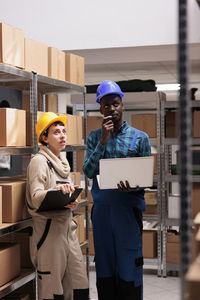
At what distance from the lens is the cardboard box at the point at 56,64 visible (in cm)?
419

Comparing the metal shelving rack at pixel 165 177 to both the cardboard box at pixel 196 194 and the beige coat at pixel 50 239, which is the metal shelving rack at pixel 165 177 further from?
the beige coat at pixel 50 239

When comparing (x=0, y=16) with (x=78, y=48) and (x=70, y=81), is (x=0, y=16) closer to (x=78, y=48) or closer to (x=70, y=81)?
(x=78, y=48)

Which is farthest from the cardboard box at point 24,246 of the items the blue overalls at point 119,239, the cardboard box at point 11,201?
the blue overalls at point 119,239

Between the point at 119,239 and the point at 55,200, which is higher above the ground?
the point at 55,200

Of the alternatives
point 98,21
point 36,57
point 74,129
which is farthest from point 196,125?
point 36,57

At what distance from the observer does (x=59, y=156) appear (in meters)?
3.71

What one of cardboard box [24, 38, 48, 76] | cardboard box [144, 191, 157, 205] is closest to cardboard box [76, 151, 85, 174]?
cardboard box [144, 191, 157, 205]

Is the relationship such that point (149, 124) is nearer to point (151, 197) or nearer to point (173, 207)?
point (151, 197)

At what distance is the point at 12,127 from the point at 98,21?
2.75 m

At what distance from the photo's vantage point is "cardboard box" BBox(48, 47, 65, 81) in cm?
419

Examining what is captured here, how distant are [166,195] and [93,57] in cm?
198

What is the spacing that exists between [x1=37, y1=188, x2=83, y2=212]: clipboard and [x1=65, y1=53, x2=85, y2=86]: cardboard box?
147 centimetres

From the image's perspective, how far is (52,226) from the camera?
11.4ft

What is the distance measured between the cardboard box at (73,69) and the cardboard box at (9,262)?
168cm
